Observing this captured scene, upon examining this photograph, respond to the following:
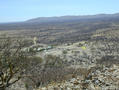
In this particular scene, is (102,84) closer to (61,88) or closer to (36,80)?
(61,88)

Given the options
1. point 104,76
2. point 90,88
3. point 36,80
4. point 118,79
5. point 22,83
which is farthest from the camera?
point 22,83

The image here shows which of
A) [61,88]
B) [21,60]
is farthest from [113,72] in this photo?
[21,60]

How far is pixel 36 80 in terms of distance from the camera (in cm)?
1259

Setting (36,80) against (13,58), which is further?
(36,80)

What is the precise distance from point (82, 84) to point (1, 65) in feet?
14.5

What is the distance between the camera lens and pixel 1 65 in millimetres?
7852

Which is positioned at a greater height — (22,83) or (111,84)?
(111,84)

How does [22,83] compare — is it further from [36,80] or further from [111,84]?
[111,84]

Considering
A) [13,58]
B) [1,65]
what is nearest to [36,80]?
[13,58]

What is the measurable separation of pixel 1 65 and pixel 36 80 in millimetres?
5208

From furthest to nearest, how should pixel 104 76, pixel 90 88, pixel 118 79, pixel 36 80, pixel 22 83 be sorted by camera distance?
pixel 22 83
pixel 36 80
pixel 104 76
pixel 118 79
pixel 90 88

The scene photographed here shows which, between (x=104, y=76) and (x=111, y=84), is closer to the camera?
(x=111, y=84)

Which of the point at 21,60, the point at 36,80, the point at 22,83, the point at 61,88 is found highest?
the point at 21,60

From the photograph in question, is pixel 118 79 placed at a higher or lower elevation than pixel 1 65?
lower
